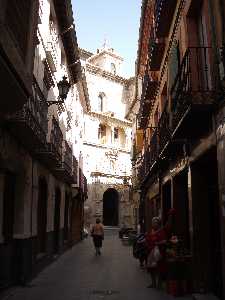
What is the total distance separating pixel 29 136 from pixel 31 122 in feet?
1.09

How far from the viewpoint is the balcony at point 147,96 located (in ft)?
49.8

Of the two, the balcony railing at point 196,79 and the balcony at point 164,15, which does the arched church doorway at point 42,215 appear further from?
the balcony railing at point 196,79

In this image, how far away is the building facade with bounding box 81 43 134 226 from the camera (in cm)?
4206

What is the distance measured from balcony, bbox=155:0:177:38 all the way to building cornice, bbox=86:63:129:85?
111 ft

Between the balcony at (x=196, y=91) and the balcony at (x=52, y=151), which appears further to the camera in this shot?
the balcony at (x=52, y=151)

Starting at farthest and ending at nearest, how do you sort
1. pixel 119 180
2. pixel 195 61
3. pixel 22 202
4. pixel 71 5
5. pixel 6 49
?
pixel 119 180
pixel 71 5
pixel 22 202
pixel 195 61
pixel 6 49

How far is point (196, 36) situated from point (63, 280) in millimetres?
7009

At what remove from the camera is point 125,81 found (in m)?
48.6

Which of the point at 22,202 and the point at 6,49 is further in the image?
the point at 22,202

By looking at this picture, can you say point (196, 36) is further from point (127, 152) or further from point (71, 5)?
point (127, 152)

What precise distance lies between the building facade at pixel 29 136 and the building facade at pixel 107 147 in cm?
2396

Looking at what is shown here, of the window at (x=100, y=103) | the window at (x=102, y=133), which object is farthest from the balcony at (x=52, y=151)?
the window at (x=100, y=103)

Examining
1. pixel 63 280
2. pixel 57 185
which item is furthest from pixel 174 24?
pixel 57 185

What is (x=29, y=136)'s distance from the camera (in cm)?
890
